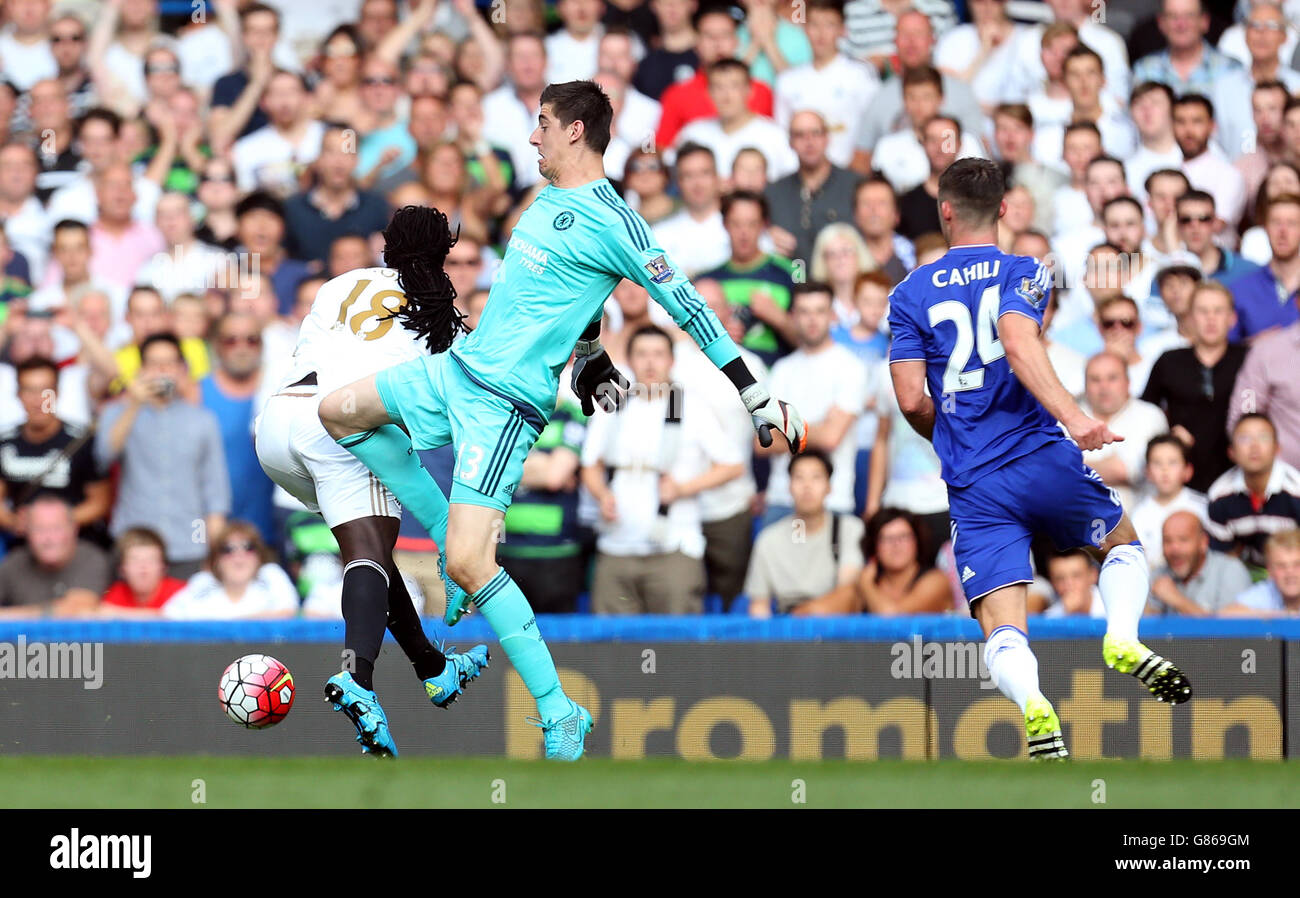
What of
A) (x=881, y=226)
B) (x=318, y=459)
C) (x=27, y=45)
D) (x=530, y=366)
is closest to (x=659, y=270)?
(x=530, y=366)

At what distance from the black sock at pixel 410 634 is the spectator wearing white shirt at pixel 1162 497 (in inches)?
152

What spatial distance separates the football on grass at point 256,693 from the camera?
22.2 ft

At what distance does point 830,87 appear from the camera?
1122 cm

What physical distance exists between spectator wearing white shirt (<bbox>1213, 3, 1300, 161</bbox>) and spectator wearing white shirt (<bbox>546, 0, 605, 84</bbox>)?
3876 millimetres

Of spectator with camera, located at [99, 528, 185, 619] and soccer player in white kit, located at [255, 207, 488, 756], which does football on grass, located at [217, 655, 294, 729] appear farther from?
spectator with camera, located at [99, 528, 185, 619]

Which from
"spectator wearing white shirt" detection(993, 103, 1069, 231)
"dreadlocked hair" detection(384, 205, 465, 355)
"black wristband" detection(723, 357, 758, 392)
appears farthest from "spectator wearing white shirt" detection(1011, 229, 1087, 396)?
"dreadlocked hair" detection(384, 205, 465, 355)

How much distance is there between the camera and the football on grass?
6754 millimetres

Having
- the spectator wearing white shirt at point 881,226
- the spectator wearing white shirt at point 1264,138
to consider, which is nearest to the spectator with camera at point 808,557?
the spectator wearing white shirt at point 881,226

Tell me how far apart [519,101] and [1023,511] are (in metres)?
5.99

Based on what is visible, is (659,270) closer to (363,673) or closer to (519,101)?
(363,673)

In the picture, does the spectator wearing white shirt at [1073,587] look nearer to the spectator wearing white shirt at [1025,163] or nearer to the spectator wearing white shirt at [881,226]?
the spectator wearing white shirt at [881,226]

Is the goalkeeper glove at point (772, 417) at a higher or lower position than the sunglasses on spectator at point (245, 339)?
lower
